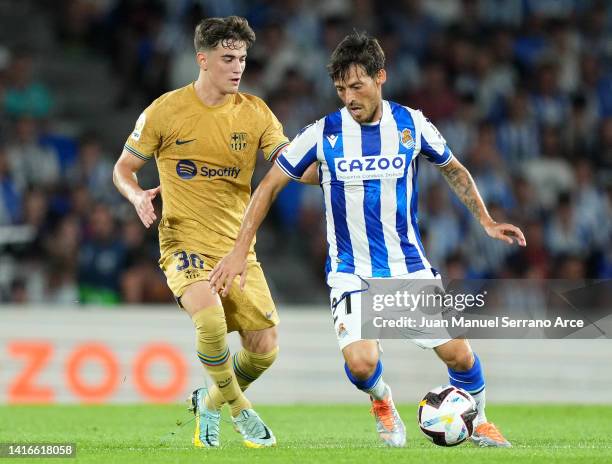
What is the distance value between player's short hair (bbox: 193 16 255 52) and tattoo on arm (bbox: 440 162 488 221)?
1358 mm

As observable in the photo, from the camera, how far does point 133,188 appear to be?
23.4 ft

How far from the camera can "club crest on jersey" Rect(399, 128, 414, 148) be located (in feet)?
22.9

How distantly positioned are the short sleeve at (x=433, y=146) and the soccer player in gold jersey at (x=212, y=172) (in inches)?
34.3

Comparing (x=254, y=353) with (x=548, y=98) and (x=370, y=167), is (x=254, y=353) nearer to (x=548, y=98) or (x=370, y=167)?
(x=370, y=167)

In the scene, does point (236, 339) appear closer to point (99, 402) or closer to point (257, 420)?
point (99, 402)

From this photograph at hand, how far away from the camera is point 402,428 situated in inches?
279

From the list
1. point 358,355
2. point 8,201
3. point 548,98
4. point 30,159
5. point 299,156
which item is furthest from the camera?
point 548,98

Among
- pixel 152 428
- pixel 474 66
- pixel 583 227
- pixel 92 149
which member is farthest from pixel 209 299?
pixel 474 66

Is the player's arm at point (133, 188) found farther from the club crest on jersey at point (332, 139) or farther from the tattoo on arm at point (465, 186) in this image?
the tattoo on arm at point (465, 186)

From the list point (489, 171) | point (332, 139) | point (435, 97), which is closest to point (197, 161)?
point (332, 139)

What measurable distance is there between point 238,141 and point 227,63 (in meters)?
0.45

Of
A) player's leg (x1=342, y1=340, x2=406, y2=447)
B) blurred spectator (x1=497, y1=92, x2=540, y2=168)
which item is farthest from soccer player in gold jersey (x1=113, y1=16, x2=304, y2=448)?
blurred spectator (x1=497, y1=92, x2=540, y2=168)

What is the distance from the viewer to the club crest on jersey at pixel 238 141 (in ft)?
24.4

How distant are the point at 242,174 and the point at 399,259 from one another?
1.11m
